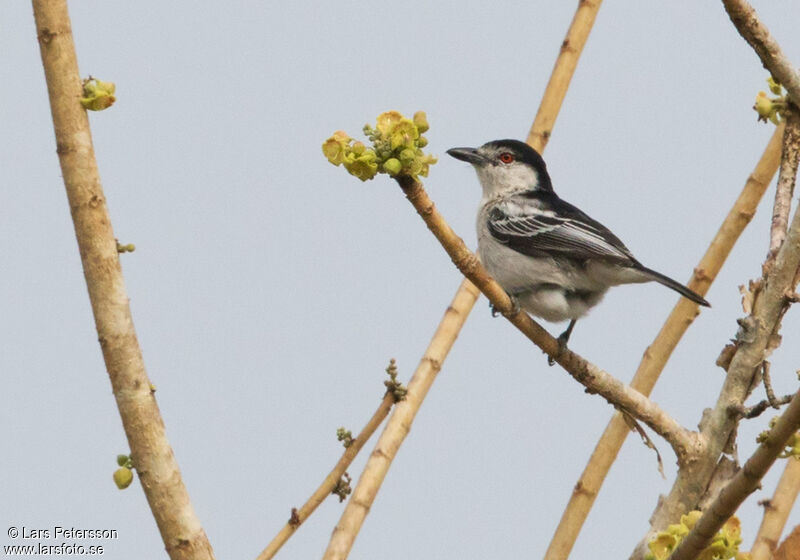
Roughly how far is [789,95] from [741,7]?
622 millimetres

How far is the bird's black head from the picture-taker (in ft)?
21.7

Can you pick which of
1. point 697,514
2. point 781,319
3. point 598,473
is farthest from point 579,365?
point 697,514

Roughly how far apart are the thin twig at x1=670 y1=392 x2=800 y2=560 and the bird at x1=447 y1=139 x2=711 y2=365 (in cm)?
247

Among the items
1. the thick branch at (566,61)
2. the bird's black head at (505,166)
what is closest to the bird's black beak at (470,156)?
the bird's black head at (505,166)

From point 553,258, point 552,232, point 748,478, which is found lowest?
point 748,478

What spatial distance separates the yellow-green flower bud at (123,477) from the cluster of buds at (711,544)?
1614mm

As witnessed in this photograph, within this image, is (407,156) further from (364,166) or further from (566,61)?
(566,61)

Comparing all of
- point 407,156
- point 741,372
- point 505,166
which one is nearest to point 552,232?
point 505,166

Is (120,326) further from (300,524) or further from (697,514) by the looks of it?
(697,514)

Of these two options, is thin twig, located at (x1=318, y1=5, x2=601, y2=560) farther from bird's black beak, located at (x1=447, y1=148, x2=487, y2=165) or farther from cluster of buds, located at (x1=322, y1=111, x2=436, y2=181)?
cluster of buds, located at (x1=322, y1=111, x2=436, y2=181)

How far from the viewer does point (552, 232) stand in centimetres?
575

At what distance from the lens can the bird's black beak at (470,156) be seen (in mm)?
6539

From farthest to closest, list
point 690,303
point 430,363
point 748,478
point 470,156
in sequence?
point 470,156 → point 690,303 → point 430,363 → point 748,478

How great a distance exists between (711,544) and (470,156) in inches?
162
